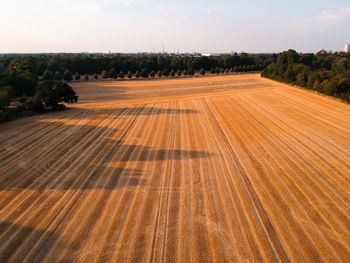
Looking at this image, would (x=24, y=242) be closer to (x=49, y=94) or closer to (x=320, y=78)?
(x=49, y=94)

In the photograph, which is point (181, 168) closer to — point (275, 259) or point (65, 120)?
point (275, 259)

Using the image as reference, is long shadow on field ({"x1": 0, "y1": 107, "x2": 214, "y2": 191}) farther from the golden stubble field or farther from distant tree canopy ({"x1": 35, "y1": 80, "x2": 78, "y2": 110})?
distant tree canopy ({"x1": 35, "y1": 80, "x2": 78, "y2": 110})

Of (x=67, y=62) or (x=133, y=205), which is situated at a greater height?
(x=67, y=62)

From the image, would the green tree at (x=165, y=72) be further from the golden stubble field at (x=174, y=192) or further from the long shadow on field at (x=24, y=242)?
the long shadow on field at (x=24, y=242)

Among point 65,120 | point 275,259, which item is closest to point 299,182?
point 275,259

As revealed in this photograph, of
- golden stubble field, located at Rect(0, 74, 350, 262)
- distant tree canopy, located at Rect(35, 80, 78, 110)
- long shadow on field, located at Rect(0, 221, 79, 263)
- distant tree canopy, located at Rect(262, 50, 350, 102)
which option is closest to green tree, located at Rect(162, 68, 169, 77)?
distant tree canopy, located at Rect(262, 50, 350, 102)

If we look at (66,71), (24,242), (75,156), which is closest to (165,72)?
(66,71)
